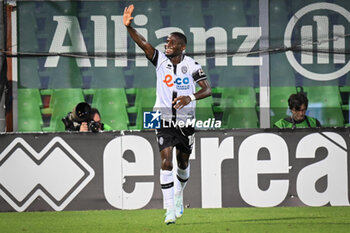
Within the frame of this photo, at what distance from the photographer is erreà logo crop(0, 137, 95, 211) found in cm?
933

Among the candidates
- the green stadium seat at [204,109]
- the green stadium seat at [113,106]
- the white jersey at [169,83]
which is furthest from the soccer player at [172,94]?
the green stadium seat at [113,106]

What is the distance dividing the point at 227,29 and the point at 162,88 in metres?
3.74

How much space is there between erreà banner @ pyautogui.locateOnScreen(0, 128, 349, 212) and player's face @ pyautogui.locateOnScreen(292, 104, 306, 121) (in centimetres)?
40

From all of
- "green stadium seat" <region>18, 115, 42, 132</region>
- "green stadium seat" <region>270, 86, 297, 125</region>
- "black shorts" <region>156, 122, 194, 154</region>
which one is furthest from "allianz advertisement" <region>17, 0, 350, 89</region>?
"black shorts" <region>156, 122, 194, 154</region>

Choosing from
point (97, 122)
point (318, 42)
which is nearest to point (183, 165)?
point (97, 122)

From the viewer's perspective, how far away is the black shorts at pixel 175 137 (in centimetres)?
771

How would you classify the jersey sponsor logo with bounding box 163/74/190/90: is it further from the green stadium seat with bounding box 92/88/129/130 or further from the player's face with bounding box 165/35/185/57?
the green stadium seat with bounding box 92/88/129/130

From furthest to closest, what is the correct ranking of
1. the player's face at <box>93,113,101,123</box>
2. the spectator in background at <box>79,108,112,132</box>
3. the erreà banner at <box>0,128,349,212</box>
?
the player's face at <box>93,113,101,123</box> < the spectator in background at <box>79,108,112,132</box> < the erreà banner at <box>0,128,349,212</box>

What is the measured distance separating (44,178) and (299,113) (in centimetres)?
330

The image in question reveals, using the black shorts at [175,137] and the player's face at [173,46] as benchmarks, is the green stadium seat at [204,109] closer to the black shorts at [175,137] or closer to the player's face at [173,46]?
the black shorts at [175,137]

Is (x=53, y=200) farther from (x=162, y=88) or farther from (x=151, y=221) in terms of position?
(x=162, y=88)

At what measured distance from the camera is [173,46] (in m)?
7.82

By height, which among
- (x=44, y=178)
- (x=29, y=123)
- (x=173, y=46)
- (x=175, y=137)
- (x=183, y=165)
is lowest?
(x=44, y=178)

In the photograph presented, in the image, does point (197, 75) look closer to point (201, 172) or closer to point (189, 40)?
point (201, 172)
